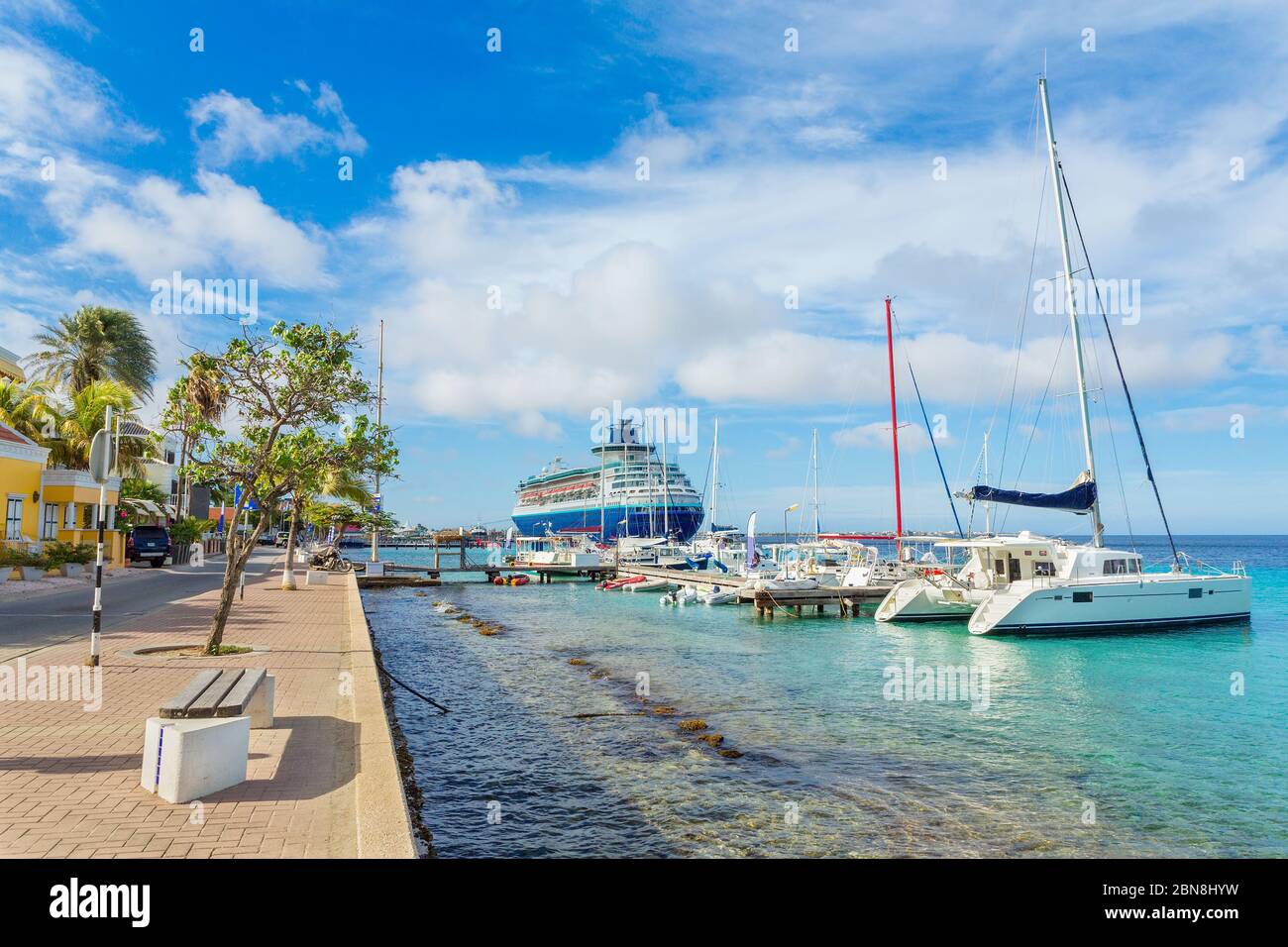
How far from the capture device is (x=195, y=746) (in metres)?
6.20

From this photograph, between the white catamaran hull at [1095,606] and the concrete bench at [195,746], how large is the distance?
87.8ft

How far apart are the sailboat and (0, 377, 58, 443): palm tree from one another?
123 ft

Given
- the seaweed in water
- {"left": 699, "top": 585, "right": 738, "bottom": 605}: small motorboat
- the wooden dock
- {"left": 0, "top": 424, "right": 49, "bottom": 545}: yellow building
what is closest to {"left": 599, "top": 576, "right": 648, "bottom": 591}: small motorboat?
the wooden dock

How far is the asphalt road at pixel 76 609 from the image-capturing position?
13945mm

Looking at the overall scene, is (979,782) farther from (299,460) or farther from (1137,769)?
(299,460)

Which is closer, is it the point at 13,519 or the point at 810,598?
the point at 13,519

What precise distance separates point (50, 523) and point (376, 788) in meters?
31.1

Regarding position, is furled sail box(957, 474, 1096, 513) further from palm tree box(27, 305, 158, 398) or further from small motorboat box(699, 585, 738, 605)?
palm tree box(27, 305, 158, 398)

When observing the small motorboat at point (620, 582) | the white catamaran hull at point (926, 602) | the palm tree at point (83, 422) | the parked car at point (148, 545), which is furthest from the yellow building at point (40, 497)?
the white catamaran hull at point (926, 602)

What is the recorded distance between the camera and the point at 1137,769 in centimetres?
1189

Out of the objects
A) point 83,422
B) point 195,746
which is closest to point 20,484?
point 83,422

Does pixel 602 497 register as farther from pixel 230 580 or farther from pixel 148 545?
pixel 230 580

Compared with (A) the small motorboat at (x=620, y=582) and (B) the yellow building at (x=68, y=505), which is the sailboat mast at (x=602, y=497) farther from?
(B) the yellow building at (x=68, y=505)
